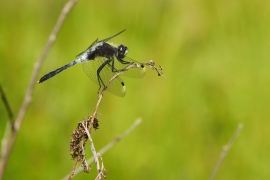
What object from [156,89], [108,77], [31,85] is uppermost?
[31,85]

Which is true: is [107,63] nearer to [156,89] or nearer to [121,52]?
[121,52]

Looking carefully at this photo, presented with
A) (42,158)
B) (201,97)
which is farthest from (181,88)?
(42,158)

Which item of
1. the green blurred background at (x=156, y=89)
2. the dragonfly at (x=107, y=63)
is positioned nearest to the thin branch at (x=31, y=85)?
the dragonfly at (x=107, y=63)

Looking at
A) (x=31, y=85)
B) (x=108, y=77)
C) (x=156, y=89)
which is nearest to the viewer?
(x=31, y=85)

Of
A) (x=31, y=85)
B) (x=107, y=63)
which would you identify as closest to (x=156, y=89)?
(x=107, y=63)

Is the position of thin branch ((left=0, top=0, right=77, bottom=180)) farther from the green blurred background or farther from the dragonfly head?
the green blurred background

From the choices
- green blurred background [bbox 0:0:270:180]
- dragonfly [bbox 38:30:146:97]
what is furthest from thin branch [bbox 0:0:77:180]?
green blurred background [bbox 0:0:270:180]

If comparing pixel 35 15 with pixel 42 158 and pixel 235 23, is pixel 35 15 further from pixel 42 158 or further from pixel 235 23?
pixel 235 23
